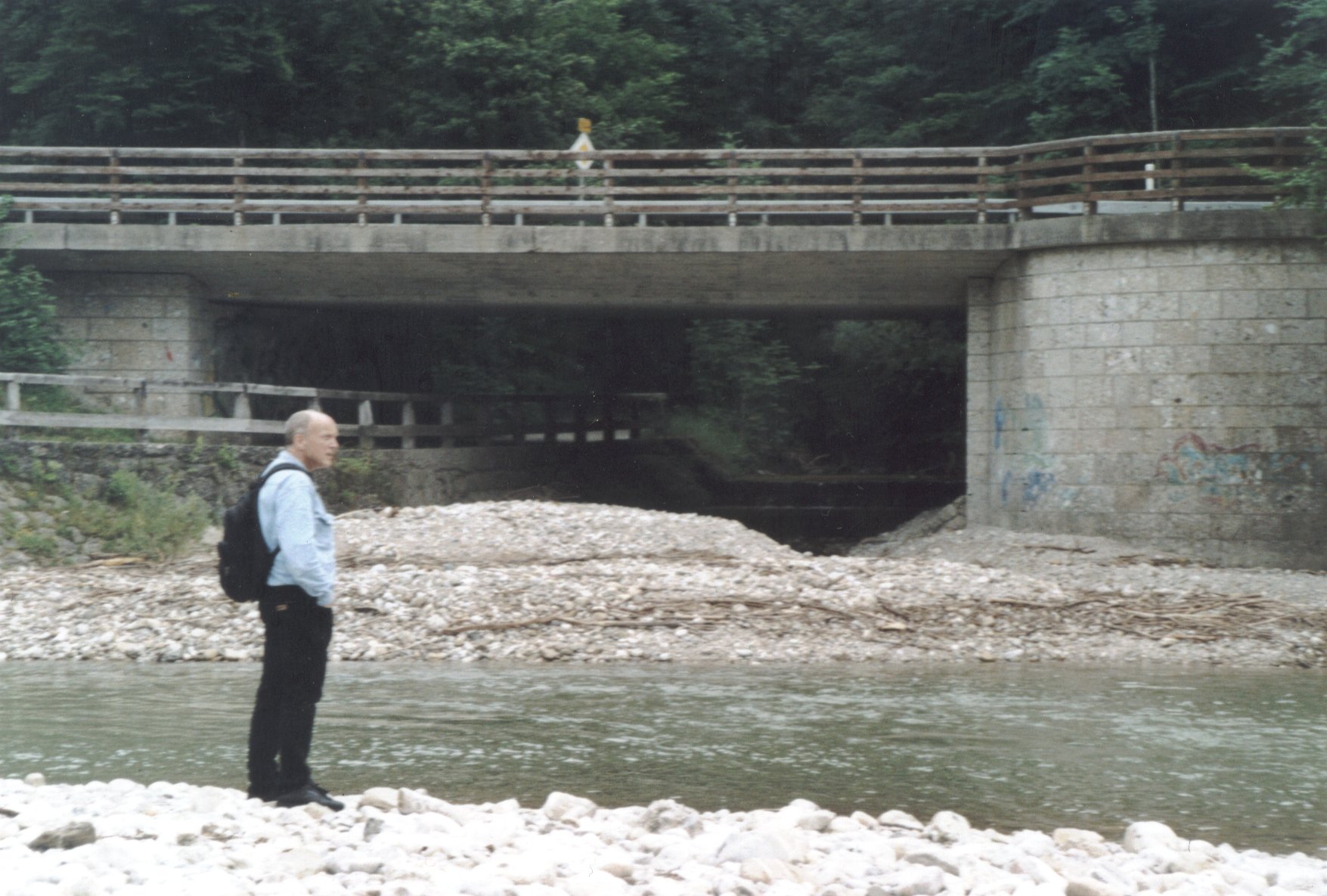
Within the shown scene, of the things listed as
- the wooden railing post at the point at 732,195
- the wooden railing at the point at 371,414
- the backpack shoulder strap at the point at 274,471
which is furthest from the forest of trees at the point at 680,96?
the backpack shoulder strap at the point at 274,471

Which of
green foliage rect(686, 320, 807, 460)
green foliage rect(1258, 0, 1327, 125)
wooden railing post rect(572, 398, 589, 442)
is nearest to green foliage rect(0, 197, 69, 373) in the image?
wooden railing post rect(572, 398, 589, 442)

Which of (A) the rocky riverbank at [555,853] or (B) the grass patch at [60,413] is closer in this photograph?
(A) the rocky riverbank at [555,853]

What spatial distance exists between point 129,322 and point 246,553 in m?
17.6

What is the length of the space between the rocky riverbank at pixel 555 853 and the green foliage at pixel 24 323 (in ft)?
52.2

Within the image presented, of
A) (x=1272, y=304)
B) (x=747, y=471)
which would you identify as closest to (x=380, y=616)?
(x=1272, y=304)

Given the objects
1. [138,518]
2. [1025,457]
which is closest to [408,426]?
[138,518]

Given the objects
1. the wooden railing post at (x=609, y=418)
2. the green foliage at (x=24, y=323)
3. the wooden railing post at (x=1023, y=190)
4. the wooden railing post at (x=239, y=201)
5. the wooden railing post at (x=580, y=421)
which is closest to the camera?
the wooden railing post at (x=1023, y=190)

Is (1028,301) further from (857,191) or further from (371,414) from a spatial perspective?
(371,414)

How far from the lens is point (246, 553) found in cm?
607

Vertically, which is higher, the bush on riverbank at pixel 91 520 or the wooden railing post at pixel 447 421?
the wooden railing post at pixel 447 421

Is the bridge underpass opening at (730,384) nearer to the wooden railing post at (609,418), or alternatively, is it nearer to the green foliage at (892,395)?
the green foliage at (892,395)

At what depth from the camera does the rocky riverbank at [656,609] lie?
12.8 meters

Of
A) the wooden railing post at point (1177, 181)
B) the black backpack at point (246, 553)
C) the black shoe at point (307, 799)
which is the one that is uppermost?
the wooden railing post at point (1177, 181)

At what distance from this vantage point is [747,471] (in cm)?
3647
